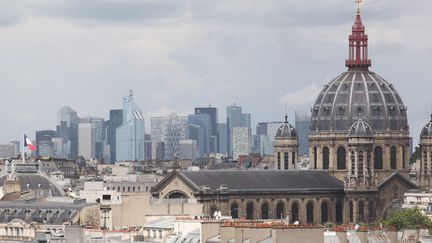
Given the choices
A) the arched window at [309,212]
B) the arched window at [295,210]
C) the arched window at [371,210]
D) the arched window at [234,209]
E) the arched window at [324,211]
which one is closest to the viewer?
the arched window at [234,209]

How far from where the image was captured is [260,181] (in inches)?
7554

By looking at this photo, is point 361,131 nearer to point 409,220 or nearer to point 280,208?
point 280,208

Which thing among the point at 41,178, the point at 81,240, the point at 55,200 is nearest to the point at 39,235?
the point at 81,240

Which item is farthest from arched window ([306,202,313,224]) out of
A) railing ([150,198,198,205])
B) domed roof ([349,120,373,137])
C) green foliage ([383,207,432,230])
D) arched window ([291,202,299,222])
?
green foliage ([383,207,432,230])

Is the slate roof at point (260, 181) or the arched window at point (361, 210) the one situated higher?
the slate roof at point (260, 181)

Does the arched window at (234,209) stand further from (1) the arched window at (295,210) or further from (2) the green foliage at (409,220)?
(2) the green foliage at (409,220)

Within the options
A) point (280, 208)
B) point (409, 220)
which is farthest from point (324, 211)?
point (409, 220)

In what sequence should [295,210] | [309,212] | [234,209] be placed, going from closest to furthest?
[234,209] → [295,210] → [309,212]

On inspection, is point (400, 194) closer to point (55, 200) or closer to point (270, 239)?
point (55, 200)

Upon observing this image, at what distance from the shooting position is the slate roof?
609 feet

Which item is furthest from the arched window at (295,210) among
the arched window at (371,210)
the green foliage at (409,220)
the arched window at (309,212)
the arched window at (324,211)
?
the green foliage at (409,220)

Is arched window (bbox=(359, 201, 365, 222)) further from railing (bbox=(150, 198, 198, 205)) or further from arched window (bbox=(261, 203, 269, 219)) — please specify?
railing (bbox=(150, 198, 198, 205))

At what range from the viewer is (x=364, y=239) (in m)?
99.7

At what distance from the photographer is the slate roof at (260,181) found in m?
186
